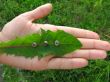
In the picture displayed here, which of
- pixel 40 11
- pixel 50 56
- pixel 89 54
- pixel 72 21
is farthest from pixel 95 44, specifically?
pixel 72 21

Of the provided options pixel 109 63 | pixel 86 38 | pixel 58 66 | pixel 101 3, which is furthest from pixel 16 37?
pixel 101 3

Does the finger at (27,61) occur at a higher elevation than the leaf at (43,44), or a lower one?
lower

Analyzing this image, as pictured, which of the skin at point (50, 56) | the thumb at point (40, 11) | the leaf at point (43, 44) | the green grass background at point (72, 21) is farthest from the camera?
the green grass background at point (72, 21)

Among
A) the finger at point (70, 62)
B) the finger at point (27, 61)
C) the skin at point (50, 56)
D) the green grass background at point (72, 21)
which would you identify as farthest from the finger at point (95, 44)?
the green grass background at point (72, 21)

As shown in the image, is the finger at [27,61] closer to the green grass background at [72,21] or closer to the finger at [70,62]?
the finger at [70,62]

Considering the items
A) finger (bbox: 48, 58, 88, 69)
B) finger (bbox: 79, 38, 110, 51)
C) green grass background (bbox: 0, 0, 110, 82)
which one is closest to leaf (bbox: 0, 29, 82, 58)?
finger (bbox: 48, 58, 88, 69)

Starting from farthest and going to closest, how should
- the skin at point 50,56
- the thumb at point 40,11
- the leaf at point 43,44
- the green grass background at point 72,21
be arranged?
the green grass background at point 72,21 → the thumb at point 40,11 → the skin at point 50,56 → the leaf at point 43,44

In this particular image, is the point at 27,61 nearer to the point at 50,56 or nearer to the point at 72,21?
the point at 50,56

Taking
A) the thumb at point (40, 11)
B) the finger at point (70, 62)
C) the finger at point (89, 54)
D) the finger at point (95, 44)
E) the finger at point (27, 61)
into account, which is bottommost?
the finger at point (27, 61)

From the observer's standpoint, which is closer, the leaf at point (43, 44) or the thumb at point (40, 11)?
the leaf at point (43, 44)
